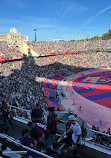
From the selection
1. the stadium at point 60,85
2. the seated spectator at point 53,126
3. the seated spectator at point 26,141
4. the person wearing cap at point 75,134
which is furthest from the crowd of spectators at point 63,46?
the person wearing cap at point 75,134

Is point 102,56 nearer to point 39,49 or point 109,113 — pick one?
point 39,49

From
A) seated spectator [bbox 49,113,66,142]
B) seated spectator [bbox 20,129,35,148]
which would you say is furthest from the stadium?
seated spectator [bbox 49,113,66,142]

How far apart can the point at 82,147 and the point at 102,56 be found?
189 feet

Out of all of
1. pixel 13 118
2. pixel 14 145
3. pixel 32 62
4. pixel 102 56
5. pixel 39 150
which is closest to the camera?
pixel 39 150

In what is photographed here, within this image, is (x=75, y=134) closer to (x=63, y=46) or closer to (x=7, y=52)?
(x=7, y=52)

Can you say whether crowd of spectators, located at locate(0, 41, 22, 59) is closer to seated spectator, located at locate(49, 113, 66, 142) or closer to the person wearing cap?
seated spectator, located at locate(49, 113, 66, 142)

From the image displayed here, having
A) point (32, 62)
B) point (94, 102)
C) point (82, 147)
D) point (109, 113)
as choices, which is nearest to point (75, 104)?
point (94, 102)

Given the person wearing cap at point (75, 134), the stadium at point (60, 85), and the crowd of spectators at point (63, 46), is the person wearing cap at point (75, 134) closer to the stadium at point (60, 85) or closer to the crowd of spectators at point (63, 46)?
the stadium at point (60, 85)

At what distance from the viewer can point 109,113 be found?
715 inches

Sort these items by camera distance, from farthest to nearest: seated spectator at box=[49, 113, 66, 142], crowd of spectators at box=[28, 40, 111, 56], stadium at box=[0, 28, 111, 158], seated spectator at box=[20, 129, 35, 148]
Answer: crowd of spectators at box=[28, 40, 111, 56], stadium at box=[0, 28, 111, 158], seated spectator at box=[49, 113, 66, 142], seated spectator at box=[20, 129, 35, 148]

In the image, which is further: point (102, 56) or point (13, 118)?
point (102, 56)

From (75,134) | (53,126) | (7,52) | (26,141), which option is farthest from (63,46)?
(26,141)

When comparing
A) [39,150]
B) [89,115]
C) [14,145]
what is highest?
[39,150]

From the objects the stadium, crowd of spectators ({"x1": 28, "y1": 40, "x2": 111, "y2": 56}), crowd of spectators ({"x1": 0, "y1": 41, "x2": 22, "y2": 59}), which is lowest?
the stadium
